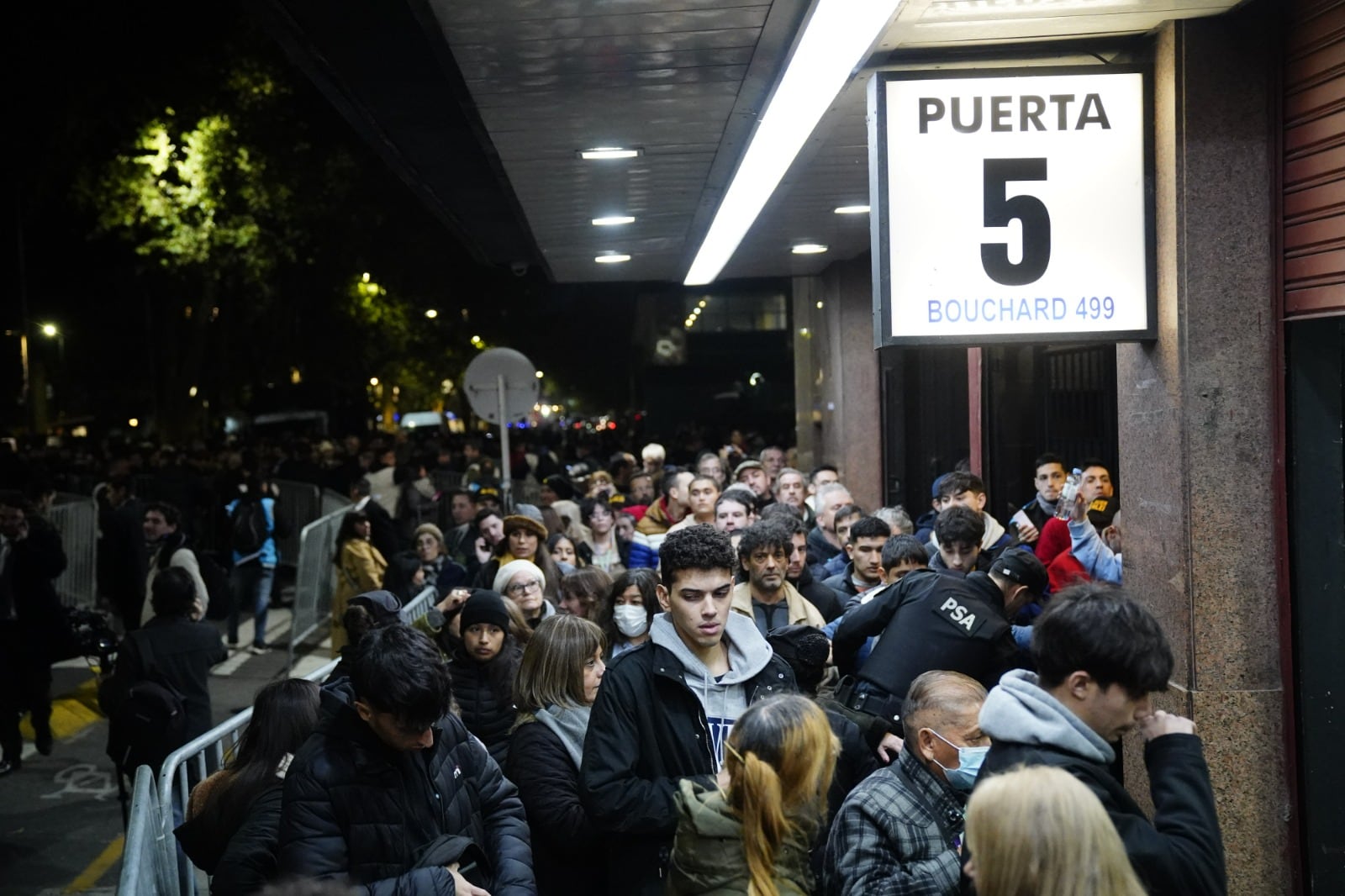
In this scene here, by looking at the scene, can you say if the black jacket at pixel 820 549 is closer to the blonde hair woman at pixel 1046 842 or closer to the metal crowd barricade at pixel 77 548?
the blonde hair woman at pixel 1046 842

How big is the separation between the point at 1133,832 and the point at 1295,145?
3.68 m

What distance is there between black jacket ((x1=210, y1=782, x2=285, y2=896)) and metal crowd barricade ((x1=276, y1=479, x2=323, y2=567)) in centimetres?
1773

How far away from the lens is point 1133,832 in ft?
10.3

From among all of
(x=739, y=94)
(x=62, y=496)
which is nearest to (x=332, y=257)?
(x=62, y=496)

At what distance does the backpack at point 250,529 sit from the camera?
16422 millimetres

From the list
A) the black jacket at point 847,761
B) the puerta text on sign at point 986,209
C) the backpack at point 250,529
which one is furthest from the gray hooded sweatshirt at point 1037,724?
the backpack at point 250,529

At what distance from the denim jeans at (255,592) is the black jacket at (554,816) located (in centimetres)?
1215

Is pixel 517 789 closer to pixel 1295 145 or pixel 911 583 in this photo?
pixel 911 583

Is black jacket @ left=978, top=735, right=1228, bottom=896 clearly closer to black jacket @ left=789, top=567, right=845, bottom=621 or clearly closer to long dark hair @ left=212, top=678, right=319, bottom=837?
long dark hair @ left=212, top=678, right=319, bottom=837

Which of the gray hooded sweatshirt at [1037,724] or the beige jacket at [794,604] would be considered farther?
the beige jacket at [794,604]

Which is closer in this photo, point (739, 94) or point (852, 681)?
point (852, 681)

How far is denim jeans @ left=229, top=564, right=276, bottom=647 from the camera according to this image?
16.7 metres

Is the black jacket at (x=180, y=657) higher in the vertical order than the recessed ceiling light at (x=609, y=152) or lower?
lower

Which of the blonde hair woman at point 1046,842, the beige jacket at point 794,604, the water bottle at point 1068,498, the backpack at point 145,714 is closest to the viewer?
the blonde hair woman at point 1046,842
